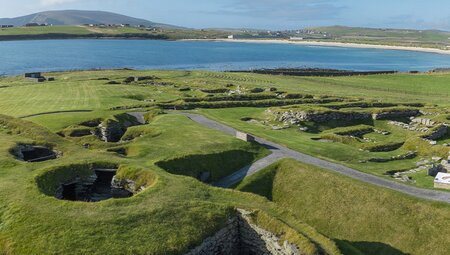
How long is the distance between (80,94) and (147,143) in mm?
43175

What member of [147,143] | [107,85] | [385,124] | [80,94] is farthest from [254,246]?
[107,85]

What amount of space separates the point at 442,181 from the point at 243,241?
20.5 meters

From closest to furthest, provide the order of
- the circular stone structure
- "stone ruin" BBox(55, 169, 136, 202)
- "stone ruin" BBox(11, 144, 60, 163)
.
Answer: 1. the circular stone structure
2. "stone ruin" BBox(55, 169, 136, 202)
3. "stone ruin" BBox(11, 144, 60, 163)

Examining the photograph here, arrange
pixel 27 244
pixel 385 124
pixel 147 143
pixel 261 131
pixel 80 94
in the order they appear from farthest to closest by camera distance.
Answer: pixel 80 94, pixel 385 124, pixel 261 131, pixel 147 143, pixel 27 244

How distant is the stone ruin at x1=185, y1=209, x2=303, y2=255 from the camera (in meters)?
27.0

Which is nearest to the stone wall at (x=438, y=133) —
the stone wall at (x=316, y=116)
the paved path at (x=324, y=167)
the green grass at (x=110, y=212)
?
the stone wall at (x=316, y=116)

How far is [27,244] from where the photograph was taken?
79.6ft

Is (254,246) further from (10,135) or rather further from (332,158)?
(10,135)

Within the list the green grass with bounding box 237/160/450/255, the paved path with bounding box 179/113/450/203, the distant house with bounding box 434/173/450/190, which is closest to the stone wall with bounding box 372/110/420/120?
the paved path with bounding box 179/113/450/203

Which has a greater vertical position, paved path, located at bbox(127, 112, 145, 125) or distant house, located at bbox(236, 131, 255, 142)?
distant house, located at bbox(236, 131, 255, 142)

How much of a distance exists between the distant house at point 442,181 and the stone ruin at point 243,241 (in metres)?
19.6

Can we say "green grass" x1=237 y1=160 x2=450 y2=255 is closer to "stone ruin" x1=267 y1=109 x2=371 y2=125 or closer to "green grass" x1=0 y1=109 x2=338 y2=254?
"green grass" x1=0 y1=109 x2=338 y2=254

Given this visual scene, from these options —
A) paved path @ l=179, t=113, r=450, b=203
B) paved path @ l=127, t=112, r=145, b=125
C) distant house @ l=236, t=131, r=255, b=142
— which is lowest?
paved path @ l=179, t=113, r=450, b=203

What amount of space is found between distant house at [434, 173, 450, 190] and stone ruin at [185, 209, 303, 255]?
19.6m
